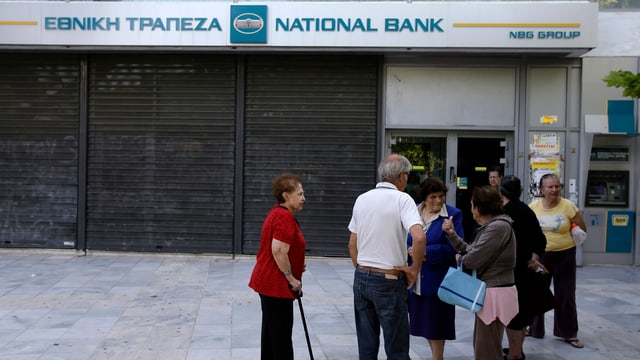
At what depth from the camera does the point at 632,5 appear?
11.2m

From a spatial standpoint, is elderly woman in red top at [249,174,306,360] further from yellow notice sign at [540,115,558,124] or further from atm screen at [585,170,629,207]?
atm screen at [585,170,629,207]

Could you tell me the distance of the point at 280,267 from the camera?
4535mm

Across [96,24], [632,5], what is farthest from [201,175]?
[632,5]

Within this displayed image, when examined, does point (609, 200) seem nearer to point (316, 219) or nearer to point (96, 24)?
point (316, 219)

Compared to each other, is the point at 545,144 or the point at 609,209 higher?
the point at 545,144

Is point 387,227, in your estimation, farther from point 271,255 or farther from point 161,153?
point 161,153

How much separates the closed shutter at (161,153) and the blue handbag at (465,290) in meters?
7.10

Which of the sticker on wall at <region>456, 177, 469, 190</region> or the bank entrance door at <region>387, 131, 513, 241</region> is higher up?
the bank entrance door at <region>387, 131, 513, 241</region>

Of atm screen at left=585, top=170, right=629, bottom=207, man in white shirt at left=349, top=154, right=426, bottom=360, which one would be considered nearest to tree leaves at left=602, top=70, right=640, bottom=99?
man in white shirt at left=349, top=154, right=426, bottom=360

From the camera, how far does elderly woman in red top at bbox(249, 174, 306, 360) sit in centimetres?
454

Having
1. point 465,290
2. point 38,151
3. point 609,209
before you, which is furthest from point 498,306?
point 38,151

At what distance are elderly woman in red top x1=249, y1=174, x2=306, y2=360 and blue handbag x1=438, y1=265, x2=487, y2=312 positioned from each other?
1165 millimetres

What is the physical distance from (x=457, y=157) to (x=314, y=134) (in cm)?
267

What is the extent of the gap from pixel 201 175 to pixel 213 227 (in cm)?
99
